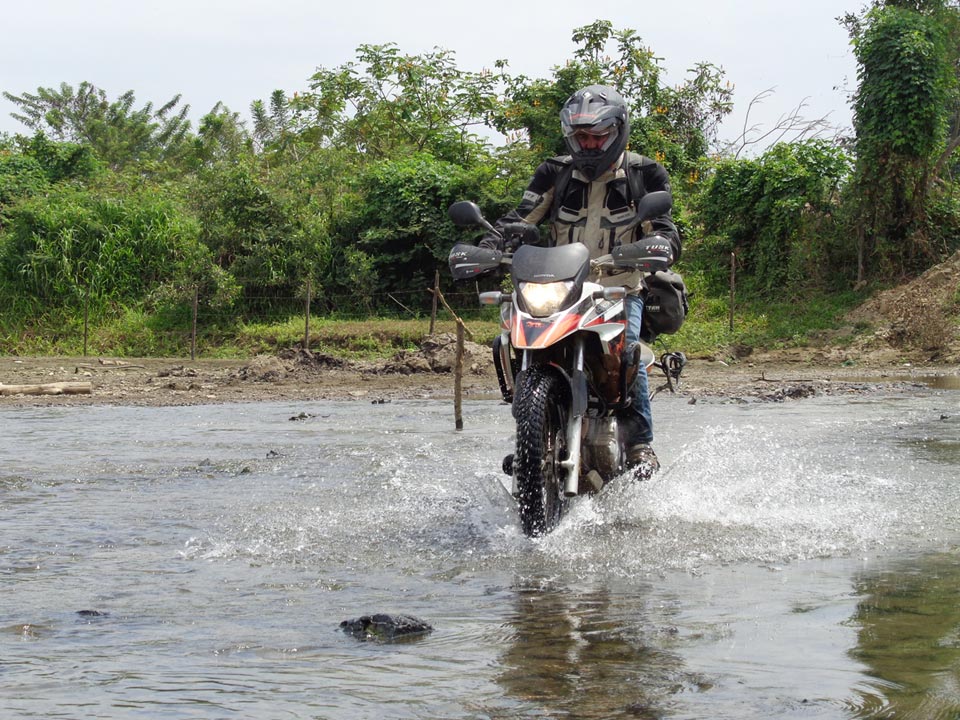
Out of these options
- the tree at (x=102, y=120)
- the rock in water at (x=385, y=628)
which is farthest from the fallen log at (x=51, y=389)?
the tree at (x=102, y=120)

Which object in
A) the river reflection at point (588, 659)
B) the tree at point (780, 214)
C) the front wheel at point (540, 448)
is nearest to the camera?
the river reflection at point (588, 659)

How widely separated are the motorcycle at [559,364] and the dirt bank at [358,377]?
8743mm

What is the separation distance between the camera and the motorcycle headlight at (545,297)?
227 inches

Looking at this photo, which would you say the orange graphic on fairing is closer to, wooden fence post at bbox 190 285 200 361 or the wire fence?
wooden fence post at bbox 190 285 200 361

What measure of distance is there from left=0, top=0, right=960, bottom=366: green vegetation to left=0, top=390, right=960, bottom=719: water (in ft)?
45.5

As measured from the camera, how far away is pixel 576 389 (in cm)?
578

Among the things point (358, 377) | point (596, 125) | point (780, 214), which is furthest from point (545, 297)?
point (780, 214)

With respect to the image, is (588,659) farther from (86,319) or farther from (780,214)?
(780,214)

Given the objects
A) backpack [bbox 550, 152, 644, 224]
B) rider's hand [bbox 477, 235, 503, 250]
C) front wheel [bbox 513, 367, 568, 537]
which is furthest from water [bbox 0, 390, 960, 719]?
backpack [bbox 550, 152, 644, 224]

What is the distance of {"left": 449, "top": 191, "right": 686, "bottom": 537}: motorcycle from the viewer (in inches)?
223

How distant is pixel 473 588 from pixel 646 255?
6.35 feet

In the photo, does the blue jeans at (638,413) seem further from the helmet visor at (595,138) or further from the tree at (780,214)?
the tree at (780,214)

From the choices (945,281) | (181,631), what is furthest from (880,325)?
(181,631)

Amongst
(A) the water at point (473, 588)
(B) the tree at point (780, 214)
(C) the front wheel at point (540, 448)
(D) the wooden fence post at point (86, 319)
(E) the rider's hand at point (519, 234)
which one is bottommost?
(A) the water at point (473, 588)
